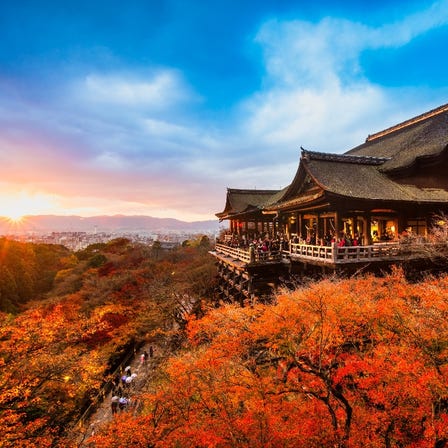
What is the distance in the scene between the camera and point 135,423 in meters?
12.8

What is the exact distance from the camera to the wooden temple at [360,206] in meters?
14.2

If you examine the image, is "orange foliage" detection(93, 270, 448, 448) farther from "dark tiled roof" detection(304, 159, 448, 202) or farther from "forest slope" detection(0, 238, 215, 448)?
"dark tiled roof" detection(304, 159, 448, 202)

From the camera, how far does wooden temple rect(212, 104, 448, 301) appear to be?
14.2 meters

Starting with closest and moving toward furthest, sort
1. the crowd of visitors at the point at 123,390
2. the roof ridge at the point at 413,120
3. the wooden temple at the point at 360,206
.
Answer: the wooden temple at the point at 360,206 → the crowd of visitors at the point at 123,390 → the roof ridge at the point at 413,120

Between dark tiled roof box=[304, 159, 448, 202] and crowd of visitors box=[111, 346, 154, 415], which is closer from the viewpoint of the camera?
dark tiled roof box=[304, 159, 448, 202]

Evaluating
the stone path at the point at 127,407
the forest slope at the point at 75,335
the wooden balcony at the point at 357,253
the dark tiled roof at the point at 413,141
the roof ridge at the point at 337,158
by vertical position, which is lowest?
the stone path at the point at 127,407

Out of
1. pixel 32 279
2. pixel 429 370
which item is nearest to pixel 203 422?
pixel 429 370

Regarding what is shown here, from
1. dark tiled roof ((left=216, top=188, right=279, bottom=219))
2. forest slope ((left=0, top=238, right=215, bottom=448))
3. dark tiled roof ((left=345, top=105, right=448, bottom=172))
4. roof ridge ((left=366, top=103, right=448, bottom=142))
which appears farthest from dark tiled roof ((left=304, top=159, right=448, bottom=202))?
forest slope ((left=0, top=238, right=215, bottom=448))

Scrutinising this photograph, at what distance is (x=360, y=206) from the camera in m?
15.3

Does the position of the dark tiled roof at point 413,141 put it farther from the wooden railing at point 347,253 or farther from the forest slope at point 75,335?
the forest slope at point 75,335

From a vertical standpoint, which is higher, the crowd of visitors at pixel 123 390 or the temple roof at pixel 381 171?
the temple roof at pixel 381 171

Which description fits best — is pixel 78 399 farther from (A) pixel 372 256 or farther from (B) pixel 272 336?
(A) pixel 372 256

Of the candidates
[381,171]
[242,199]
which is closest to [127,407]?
[381,171]

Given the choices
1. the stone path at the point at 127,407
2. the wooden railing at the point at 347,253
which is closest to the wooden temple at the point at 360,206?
the wooden railing at the point at 347,253
